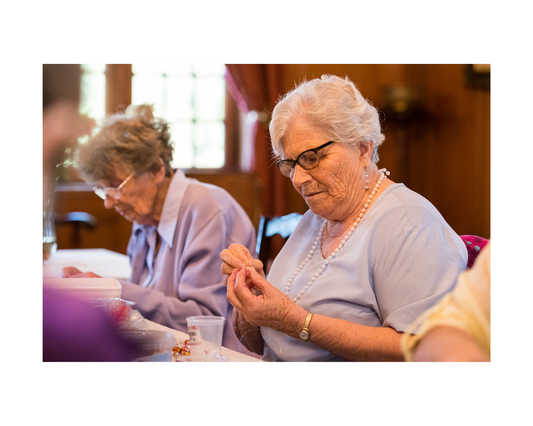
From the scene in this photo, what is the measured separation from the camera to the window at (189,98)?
17.1 feet

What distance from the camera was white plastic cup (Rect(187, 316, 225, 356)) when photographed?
1.19 m

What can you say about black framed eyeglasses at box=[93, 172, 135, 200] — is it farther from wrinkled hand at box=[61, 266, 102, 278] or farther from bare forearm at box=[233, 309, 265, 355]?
bare forearm at box=[233, 309, 265, 355]

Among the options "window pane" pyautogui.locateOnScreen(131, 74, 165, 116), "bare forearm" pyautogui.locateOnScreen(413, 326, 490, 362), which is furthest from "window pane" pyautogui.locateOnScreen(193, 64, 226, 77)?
"bare forearm" pyautogui.locateOnScreen(413, 326, 490, 362)

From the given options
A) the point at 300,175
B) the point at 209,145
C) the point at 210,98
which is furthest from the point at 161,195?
the point at 210,98

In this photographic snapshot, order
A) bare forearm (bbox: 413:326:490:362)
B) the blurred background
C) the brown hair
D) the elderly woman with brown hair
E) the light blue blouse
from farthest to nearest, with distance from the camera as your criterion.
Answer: the blurred background → the brown hair → the elderly woman with brown hair → the light blue blouse → bare forearm (bbox: 413:326:490:362)

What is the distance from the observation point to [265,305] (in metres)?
1.18

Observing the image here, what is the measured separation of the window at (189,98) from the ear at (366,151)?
156 inches

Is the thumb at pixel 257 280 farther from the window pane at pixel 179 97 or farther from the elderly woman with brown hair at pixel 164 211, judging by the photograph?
the window pane at pixel 179 97

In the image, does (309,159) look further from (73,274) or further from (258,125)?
(258,125)

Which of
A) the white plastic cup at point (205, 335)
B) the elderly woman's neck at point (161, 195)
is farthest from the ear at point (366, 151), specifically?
the elderly woman's neck at point (161, 195)

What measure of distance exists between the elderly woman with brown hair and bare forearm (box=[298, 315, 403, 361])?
693 millimetres
